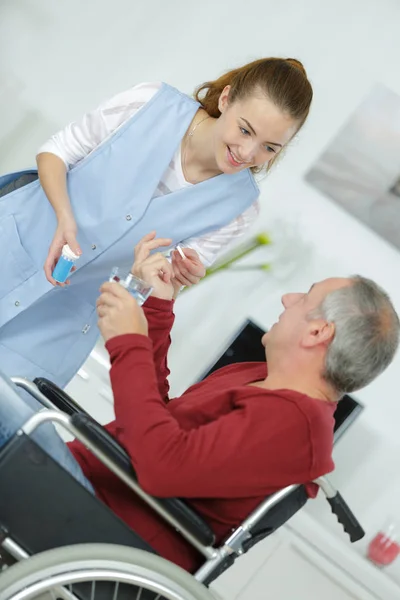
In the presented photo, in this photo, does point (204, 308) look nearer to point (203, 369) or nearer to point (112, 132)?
point (203, 369)

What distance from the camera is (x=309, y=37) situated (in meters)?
3.05

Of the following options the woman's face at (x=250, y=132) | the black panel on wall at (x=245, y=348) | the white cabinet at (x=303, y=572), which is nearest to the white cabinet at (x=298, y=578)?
the white cabinet at (x=303, y=572)

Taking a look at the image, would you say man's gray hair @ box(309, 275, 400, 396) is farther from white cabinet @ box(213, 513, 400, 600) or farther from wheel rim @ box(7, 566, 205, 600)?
white cabinet @ box(213, 513, 400, 600)

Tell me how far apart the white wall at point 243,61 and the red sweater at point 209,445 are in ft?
5.40

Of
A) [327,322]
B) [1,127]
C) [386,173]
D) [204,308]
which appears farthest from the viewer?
[1,127]

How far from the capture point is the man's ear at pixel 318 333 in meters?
1.36

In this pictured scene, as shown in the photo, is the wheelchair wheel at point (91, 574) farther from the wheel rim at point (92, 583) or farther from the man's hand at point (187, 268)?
the man's hand at point (187, 268)

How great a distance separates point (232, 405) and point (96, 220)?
601 mm

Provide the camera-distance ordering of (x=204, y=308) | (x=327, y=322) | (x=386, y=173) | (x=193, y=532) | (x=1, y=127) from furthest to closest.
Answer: (x=1, y=127) < (x=204, y=308) < (x=386, y=173) < (x=327, y=322) < (x=193, y=532)

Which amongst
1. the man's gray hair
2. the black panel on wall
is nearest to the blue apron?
the man's gray hair

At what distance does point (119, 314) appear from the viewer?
4.24ft

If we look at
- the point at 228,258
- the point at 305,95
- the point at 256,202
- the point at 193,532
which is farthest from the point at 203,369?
the point at 193,532

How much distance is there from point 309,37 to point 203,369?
144cm

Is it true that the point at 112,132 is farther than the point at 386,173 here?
No
